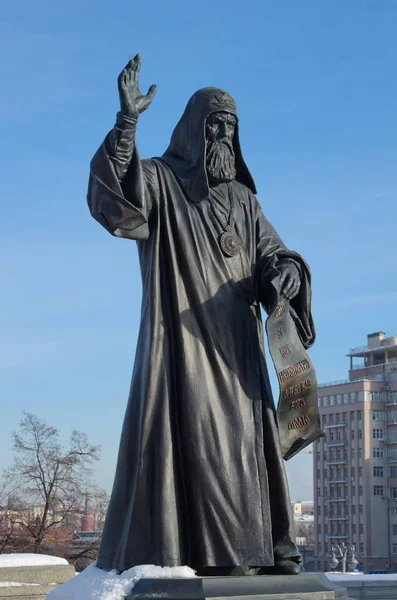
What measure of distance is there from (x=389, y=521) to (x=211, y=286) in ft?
330

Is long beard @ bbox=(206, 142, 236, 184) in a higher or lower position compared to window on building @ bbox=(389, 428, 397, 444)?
lower

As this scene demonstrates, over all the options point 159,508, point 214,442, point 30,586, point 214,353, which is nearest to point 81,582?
point 159,508

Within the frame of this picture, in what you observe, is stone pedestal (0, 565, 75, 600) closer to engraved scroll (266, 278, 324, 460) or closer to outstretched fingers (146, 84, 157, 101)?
engraved scroll (266, 278, 324, 460)

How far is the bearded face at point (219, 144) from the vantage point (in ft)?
20.3

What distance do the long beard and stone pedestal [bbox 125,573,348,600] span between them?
2.31 m

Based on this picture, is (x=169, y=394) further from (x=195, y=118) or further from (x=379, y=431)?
(x=379, y=431)

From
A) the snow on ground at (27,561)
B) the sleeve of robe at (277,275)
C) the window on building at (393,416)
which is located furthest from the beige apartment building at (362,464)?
the sleeve of robe at (277,275)

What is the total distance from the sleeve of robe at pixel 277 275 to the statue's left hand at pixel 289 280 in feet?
0.12

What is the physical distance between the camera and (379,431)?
108m

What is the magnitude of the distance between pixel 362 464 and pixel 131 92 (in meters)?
104

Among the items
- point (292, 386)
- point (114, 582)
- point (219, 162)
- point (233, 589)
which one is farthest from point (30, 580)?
point (219, 162)

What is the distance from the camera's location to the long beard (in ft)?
20.4

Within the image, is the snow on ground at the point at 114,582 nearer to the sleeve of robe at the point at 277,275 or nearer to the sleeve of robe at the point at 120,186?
the sleeve of robe at the point at 277,275

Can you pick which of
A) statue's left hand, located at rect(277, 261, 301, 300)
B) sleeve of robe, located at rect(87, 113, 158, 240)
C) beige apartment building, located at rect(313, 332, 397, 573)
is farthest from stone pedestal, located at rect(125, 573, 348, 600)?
beige apartment building, located at rect(313, 332, 397, 573)
